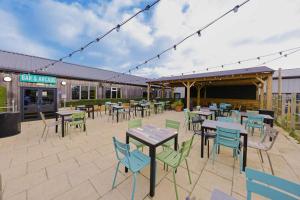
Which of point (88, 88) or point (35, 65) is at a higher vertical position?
point (35, 65)

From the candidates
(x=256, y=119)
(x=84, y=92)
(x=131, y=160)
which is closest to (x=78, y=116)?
(x=131, y=160)

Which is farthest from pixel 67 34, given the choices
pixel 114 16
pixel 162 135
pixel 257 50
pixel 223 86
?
pixel 223 86

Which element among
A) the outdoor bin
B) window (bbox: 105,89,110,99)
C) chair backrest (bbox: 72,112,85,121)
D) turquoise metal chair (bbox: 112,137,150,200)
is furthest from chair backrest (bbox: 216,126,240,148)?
window (bbox: 105,89,110,99)

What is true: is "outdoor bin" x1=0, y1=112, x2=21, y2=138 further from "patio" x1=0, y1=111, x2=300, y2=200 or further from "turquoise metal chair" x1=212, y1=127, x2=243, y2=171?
"turquoise metal chair" x1=212, y1=127, x2=243, y2=171

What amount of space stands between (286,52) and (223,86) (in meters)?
7.69

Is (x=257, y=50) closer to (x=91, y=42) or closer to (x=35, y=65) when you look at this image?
(x=91, y=42)

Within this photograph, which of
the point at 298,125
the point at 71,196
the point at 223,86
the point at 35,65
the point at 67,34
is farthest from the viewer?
the point at 223,86

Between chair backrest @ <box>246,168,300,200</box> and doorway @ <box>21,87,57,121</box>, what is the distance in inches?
392

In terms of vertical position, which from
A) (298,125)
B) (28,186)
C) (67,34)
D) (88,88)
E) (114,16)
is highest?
(67,34)

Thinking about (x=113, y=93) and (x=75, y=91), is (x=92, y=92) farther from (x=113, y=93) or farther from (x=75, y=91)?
(x=113, y=93)

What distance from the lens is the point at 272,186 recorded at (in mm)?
1161

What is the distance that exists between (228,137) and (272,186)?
5.30 ft

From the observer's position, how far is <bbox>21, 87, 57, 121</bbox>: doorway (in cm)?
716

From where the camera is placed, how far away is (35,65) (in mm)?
8648
